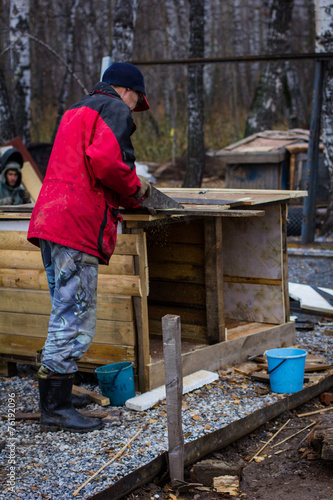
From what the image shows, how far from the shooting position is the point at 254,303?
5531 mm

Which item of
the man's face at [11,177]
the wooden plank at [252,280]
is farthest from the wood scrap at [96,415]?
the man's face at [11,177]

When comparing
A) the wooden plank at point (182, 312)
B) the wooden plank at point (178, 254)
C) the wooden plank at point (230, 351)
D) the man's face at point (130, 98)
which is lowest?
the wooden plank at point (230, 351)

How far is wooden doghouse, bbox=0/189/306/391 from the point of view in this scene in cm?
413

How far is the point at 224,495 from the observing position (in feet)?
9.75

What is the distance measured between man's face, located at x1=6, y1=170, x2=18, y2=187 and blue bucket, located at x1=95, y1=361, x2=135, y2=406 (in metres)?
5.42

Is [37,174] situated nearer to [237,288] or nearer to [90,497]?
[237,288]

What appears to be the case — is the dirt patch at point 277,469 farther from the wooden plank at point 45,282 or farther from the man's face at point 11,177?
the man's face at point 11,177

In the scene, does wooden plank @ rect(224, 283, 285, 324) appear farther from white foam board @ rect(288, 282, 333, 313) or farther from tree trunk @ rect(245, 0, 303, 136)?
tree trunk @ rect(245, 0, 303, 136)

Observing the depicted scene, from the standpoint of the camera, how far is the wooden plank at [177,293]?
4957 mm

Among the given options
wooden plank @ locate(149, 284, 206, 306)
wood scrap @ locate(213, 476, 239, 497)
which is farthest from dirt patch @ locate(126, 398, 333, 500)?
wooden plank @ locate(149, 284, 206, 306)

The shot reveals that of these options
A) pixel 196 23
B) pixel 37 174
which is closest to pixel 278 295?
pixel 37 174

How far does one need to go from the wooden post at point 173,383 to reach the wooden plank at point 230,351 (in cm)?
129

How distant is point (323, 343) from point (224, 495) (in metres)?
2.90

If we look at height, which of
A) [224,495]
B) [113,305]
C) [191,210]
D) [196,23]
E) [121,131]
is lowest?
[224,495]
